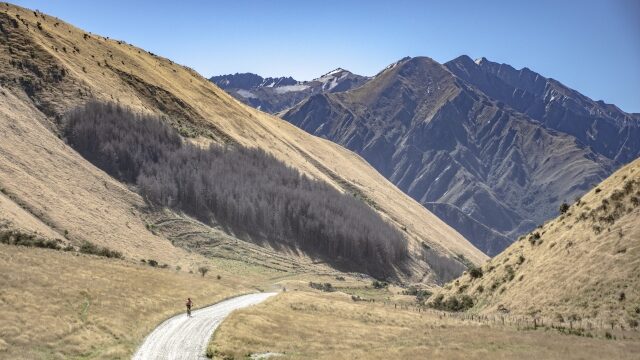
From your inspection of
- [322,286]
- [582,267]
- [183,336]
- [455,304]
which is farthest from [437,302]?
[183,336]

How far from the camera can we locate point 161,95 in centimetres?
16725

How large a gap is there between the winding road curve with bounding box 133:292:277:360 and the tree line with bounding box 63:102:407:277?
74.9 m

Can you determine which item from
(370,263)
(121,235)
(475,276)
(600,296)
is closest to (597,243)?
(600,296)

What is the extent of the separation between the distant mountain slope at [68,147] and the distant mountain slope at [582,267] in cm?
6144

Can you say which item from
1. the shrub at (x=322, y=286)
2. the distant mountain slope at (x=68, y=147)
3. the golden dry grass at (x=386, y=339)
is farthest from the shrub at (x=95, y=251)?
the shrub at (x=322, y=286)

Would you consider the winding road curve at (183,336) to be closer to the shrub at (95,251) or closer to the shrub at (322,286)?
the shrub at (95,251)

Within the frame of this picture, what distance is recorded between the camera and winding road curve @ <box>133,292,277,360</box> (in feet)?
127

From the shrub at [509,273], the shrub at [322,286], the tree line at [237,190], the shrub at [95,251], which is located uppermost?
the tree line at [237,190]

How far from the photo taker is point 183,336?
44.5m

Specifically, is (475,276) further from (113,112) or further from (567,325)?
(113,112)

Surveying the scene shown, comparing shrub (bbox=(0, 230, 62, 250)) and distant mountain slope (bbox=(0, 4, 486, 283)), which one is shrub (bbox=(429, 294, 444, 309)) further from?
distant mountain slope (bbox=(0, 4, 486, 283))

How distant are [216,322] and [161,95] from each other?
420 feet

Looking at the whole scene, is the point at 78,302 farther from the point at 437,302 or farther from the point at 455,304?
the point at 437,302

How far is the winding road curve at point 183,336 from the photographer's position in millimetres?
38656
